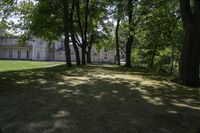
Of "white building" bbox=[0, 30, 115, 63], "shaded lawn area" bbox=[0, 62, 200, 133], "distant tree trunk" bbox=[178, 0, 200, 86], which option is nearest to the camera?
"shaded lawn area" bbox=[0, 62, 200, 133]

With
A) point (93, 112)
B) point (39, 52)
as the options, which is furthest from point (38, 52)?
point (93, 112)

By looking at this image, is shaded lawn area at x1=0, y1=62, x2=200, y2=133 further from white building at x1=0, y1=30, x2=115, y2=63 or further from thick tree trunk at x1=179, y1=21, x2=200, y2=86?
white building at x1=0, y1=30, x2=115, y2=63

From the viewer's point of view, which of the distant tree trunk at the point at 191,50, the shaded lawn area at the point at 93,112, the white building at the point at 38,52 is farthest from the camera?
the white building at the point at 38,52

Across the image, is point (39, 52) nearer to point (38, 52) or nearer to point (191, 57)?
point (38, 52)

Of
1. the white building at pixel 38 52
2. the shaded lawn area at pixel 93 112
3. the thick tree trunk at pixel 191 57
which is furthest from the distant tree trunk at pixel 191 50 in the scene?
the white building at pixel 38 52

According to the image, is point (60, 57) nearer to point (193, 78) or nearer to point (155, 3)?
point (155, 3)

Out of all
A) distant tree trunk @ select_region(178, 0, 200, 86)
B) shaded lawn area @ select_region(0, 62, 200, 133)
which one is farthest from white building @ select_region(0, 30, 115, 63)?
shaded lawn area @ select_region(0, 62, 200, 133)

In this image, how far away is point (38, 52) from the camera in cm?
7350

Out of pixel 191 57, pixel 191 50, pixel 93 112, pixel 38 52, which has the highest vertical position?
pixel 38 52

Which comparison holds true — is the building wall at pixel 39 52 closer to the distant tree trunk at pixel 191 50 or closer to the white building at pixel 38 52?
the white building at pixel 38 52

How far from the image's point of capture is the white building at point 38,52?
72.4 metres

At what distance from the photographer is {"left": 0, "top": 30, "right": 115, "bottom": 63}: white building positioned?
72375 mm

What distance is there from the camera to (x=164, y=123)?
5125mm

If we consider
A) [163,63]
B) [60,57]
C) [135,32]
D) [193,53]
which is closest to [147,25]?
[135,32]
